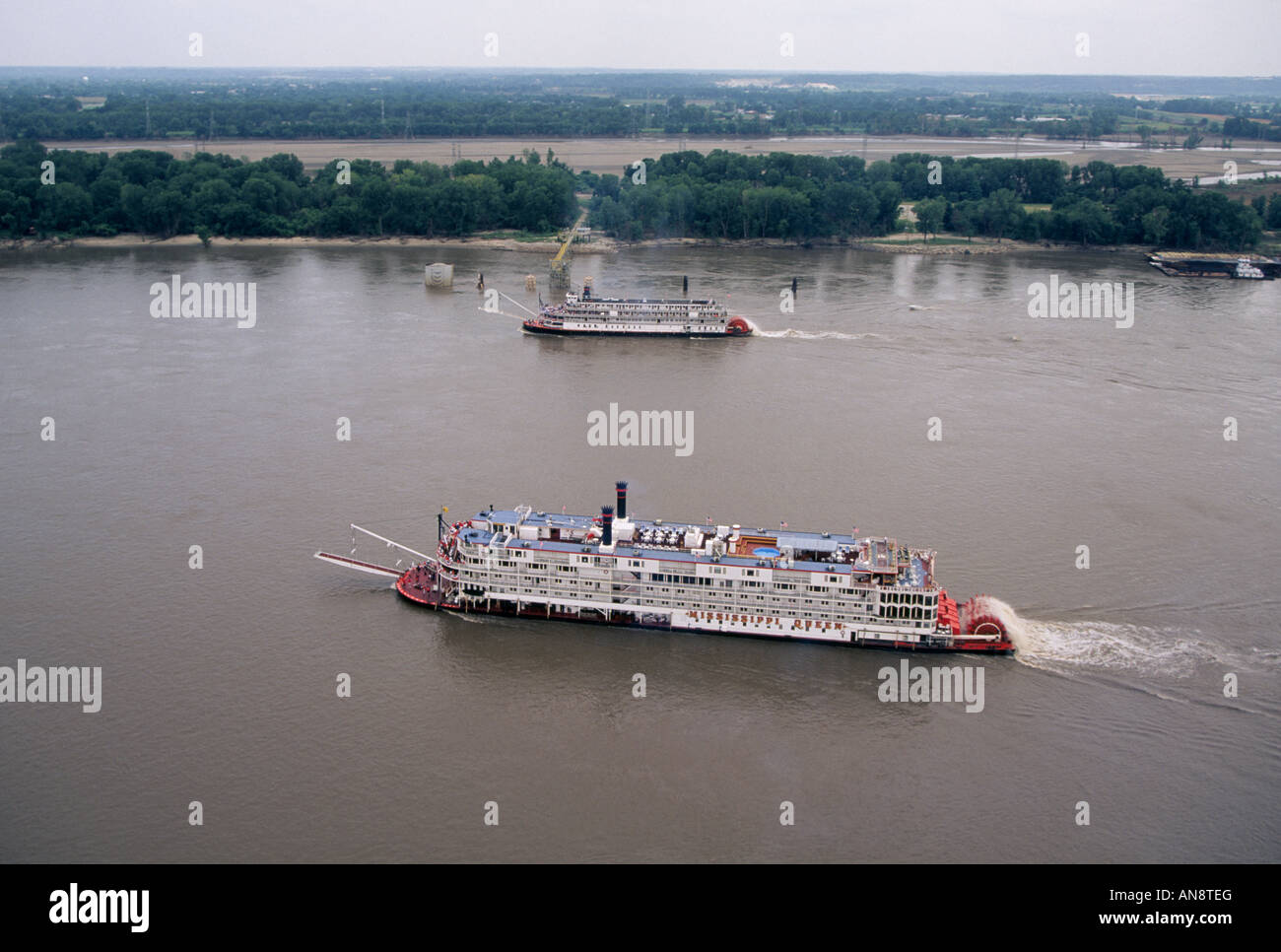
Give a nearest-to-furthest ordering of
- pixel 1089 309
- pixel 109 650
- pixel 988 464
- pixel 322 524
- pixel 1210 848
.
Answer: pixel 1210 848 → pixel 109 650 → pixel 322 524 → pixel 988 464 → pixel 1089 309

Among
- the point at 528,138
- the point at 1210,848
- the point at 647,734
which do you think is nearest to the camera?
the point at 1210,848

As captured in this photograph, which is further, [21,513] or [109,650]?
[21,513]

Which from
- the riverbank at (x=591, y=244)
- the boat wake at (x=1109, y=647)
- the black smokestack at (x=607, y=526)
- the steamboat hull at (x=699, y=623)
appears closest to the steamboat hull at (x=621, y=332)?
the riverbank at (x=591, y=244)

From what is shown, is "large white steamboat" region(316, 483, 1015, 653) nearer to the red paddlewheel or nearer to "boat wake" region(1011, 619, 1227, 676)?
the red paddlewheel

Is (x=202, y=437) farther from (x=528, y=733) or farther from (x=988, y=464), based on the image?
(x=988, y=464)

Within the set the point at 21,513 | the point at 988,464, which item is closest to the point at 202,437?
the point at 21,513

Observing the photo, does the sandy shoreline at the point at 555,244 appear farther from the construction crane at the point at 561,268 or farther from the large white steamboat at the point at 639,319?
the large white steamboat at the point at 639,319
